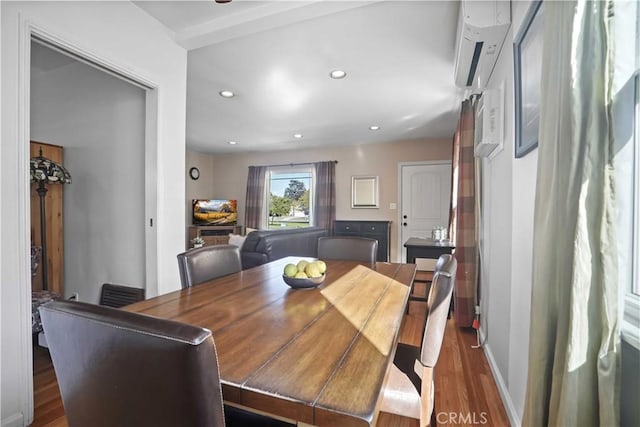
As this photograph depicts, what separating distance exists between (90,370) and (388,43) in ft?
8.53

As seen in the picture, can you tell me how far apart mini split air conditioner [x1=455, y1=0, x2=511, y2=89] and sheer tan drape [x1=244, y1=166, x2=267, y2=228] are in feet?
16.3

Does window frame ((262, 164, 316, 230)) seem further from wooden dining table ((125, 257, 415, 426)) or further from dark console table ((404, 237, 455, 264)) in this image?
wooden dining table ((125, 257, 415, 426))

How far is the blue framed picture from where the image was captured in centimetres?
120

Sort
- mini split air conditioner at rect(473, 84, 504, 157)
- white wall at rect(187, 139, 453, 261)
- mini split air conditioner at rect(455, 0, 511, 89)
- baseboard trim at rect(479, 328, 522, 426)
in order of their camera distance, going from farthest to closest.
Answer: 1. white wall at rect(187, 139, 453, 261)
2. mini split air conditioner at rect(473, 84, 504, 157)
3. mini split air conditioner at rect(455, 0, 511, 89)
4. baseboard trim at rect(479, 328, 522, 426)

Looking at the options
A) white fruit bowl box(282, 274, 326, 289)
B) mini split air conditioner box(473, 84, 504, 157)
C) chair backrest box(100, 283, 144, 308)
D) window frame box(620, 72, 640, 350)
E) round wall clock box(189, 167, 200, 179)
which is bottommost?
chair backrest box(100, 283, 144, 308)

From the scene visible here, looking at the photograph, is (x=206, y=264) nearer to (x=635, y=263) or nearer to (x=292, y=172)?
(x=635, y=263)

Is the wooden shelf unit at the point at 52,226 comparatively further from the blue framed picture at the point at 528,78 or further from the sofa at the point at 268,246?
the blue framed picture at the point at 528,78

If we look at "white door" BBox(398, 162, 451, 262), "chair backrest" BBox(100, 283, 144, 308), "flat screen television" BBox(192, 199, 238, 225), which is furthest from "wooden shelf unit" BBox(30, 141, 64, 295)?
"white door" BBox(398, 162, 451, 262)

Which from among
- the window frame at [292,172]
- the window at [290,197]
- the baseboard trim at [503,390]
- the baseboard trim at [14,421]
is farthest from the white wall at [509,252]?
the window at [290,197]

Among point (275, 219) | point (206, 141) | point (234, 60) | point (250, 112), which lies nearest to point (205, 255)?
point (234, 60)

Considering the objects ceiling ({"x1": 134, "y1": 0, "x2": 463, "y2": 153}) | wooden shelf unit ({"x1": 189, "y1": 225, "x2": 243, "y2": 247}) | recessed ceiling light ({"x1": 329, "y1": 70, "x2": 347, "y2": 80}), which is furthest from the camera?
wooden shelf unit ({"x1": 189, "y1": 225, "x2": 243, "y2": 247})

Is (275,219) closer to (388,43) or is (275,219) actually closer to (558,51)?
(388,43)

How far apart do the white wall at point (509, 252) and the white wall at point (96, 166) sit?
257 centimetres

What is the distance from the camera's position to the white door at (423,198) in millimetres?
5355
